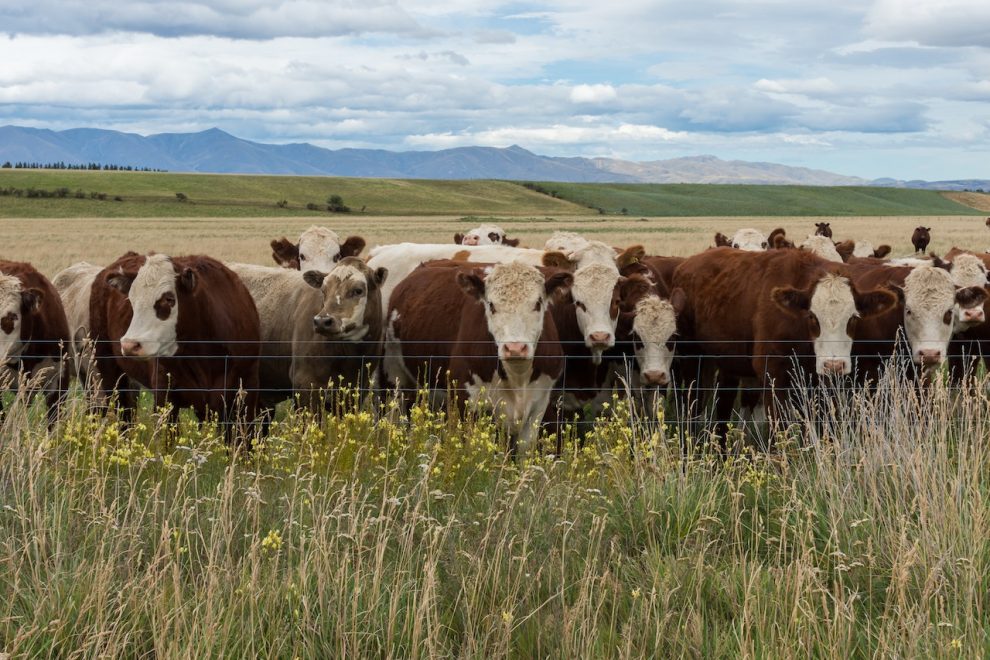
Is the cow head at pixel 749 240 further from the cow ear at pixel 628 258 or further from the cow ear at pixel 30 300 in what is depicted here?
the cow ear at pixel 30 300

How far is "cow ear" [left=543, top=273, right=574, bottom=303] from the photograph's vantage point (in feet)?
27.6

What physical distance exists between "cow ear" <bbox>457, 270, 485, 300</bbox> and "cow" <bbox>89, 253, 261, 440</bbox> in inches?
73.9

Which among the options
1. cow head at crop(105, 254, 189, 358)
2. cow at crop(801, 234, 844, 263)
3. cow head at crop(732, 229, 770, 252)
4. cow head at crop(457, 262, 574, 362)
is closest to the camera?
cow head at crop(457, 262, 574, 362)

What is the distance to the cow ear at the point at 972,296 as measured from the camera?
30.1 ft

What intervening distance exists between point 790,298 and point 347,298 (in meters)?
3.98

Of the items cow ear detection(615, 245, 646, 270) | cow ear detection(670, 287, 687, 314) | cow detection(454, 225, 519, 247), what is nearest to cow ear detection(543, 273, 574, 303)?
cow ear detection(670, 287, 687, 314)

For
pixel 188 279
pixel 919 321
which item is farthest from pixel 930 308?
pixel 188 279

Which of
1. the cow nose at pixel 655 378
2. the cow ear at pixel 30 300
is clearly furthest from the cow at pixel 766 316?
the cow ear at pixel 30 300

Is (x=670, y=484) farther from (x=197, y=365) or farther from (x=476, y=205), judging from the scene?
(x=476, y=205)

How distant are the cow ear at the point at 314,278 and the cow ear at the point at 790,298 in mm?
4171

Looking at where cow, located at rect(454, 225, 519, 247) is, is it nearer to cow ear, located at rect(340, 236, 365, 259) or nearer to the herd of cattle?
cow ear, located at rect(340, 236, 365, 259)

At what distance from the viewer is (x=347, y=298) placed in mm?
9117

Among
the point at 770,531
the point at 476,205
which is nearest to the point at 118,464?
the point at 770,531

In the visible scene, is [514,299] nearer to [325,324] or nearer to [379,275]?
[325,324]
